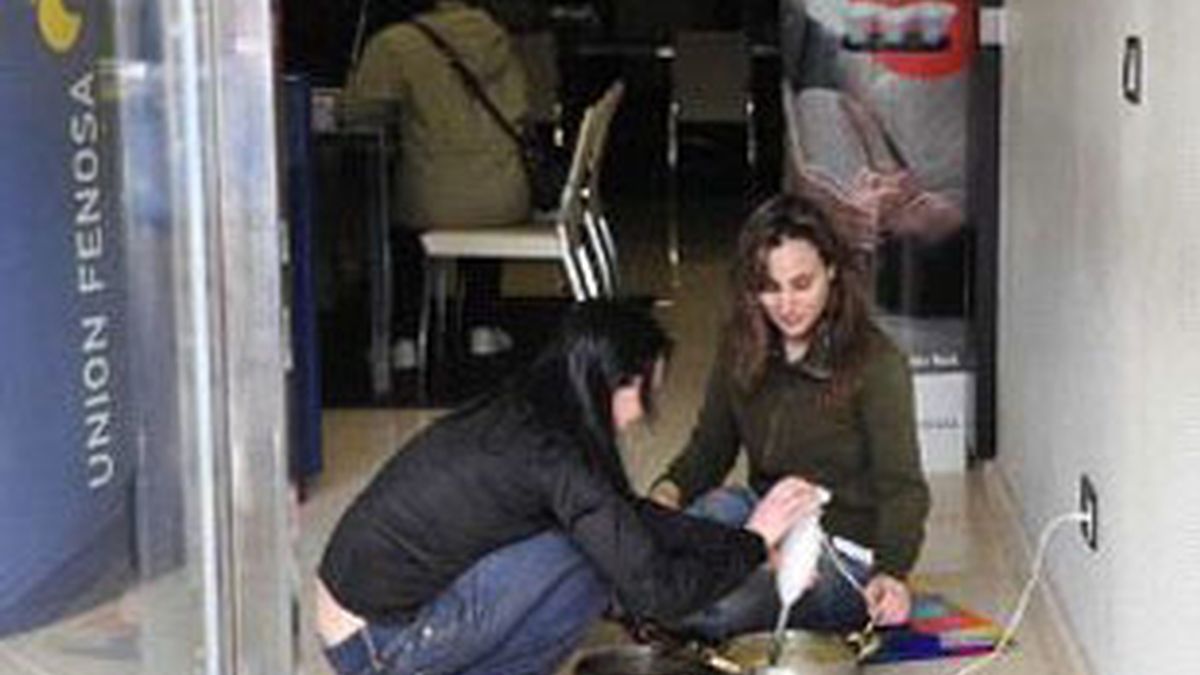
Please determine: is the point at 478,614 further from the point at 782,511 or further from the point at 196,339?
the point at 196,339

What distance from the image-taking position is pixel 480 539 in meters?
3.32

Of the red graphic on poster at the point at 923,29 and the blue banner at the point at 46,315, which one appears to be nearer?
the blue banner at the point at 46,315

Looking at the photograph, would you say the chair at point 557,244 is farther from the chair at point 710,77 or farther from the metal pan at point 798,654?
the chair at point 710,77

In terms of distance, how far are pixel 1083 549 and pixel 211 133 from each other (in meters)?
2.15

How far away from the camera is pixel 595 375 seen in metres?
3.21

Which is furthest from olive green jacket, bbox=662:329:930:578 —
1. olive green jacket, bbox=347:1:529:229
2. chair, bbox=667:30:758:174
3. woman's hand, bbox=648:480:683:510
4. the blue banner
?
chair, bbox=667:30:758:174

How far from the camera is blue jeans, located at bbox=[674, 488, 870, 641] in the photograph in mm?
3770

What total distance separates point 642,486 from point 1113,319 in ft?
5.88

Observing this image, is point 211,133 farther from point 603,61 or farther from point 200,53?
point 603,61

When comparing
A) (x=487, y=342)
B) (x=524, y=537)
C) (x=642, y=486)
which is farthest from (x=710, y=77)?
(x=524, y=537)

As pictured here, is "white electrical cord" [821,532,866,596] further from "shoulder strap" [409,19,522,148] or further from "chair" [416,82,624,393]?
"shoulder strap" [409,19,522,148]

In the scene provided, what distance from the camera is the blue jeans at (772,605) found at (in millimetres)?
3770

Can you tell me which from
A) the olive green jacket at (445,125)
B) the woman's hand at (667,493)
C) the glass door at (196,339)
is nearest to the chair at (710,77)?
the olive green jacket at (445,125)

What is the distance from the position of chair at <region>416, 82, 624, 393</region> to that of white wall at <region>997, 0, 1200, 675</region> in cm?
164
